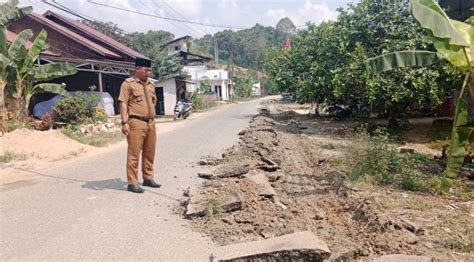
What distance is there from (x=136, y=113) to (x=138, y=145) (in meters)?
0.52

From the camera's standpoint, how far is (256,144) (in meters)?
11.3

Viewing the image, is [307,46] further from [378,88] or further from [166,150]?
[166,150]

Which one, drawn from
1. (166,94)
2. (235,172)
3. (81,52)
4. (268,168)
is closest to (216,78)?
(166,94)

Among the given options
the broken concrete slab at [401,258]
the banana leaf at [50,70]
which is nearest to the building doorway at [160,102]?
the banana leaf at [50,70]

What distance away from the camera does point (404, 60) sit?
6469 millimetres

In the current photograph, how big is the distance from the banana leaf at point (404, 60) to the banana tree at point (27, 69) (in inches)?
482

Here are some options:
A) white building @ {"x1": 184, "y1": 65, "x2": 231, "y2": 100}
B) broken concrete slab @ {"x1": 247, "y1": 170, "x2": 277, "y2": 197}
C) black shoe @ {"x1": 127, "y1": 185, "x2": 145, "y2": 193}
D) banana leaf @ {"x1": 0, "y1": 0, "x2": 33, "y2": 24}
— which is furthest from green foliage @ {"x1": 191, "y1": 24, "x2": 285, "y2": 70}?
black shoe @ {"x1": 127, "y1": 185, "x2": 145, "y2": 193}

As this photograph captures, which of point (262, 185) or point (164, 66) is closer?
point (262, 185)

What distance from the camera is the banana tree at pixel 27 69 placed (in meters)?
14.1

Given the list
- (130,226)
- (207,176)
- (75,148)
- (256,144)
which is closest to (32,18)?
(75,148)

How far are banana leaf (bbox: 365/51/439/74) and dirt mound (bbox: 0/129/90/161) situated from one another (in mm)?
8610

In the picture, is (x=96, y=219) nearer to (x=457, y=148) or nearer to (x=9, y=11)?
(x=457, y=148)

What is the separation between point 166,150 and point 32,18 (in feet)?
60.4

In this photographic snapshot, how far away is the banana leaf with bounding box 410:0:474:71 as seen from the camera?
477 cm
